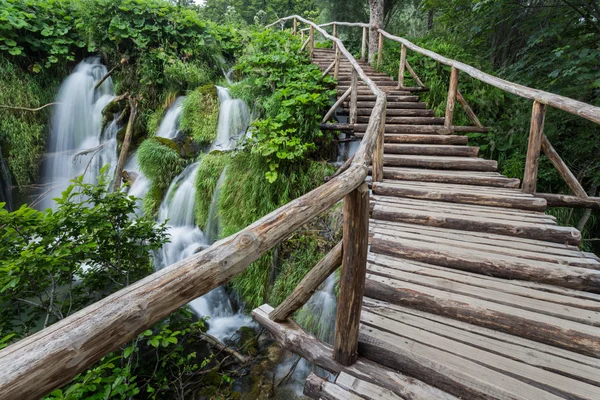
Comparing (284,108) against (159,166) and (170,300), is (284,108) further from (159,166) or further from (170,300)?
(170,300)

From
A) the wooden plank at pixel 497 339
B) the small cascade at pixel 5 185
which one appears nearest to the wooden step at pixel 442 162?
the wooden plank at pixel 497 339

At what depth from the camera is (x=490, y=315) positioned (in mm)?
2080

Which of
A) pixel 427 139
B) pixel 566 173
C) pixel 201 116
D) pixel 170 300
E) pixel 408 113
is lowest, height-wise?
pixel 170 300

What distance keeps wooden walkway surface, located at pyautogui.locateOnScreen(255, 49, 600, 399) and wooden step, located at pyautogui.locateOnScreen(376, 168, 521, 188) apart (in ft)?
0.07

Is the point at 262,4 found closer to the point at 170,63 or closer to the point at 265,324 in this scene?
the point at 170,63

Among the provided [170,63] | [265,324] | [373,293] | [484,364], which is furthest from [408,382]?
[170,63]

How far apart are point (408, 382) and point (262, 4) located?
27.2 m

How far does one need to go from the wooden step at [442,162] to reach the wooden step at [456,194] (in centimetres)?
55

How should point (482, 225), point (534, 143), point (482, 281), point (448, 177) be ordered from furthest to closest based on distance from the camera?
1. point (448, 177)
2. point (534, 143)
3. point (482, 225)
4. point (482, 281)

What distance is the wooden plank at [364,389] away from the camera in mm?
1658

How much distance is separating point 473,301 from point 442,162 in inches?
105

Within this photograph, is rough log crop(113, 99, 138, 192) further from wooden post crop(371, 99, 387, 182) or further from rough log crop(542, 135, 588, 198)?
rough log crop(542, 135, 588, 198)

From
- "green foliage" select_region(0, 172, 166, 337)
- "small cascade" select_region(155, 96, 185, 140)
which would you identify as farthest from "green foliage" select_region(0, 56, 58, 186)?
"green foliage" select_region(0, 172, 166, 337)

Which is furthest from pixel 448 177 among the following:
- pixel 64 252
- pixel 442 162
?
pixel 64 252
